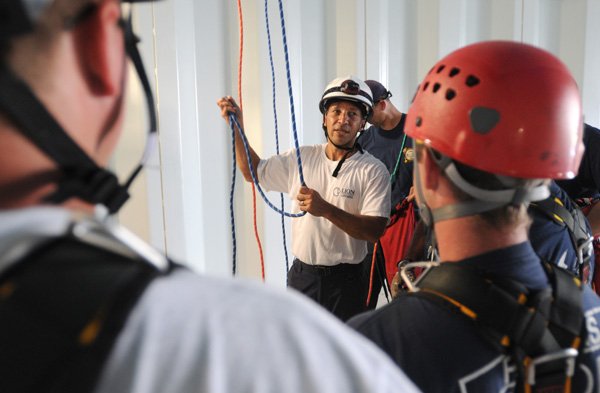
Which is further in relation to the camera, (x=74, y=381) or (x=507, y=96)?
(x=507, y=96)

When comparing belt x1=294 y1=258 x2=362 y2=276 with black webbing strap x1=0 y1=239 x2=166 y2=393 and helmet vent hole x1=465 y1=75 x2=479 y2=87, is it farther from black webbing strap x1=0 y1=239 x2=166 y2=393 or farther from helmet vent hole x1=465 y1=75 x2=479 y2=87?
black webbing strap x1=0 y1=239 x2=166 y2=393

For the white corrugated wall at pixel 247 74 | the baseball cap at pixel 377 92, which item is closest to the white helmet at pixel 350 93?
the baseball cap at pixel 377 92

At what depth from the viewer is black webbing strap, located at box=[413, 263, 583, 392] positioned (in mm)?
809

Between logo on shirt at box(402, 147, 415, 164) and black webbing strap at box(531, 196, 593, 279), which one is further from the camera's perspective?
logo on shirt at box(402, 147, 415, 164)

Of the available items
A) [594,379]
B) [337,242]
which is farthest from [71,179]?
[337,242]

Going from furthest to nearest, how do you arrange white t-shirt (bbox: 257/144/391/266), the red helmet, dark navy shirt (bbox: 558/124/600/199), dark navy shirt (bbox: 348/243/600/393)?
white t-shirt (bbox: 257/144/391/266), dark navy shirt (bbox: 558/124/600/199), the red helmet, dark navy shirt (bbox: 348/243/600/393)

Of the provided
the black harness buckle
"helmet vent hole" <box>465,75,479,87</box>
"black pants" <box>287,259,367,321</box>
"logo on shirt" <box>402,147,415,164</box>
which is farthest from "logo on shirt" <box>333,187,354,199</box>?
the black harness buckle

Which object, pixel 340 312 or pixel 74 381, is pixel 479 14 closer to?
pixel 340 312

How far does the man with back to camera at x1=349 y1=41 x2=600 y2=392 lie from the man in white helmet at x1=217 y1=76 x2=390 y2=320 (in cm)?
119

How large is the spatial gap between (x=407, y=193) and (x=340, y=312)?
803mm

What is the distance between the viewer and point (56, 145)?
39 centimetres

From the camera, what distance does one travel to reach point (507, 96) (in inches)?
35.2

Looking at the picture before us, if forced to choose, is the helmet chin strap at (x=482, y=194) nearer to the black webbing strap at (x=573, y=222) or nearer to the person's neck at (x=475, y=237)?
the person's neck at (x=475, y=237)

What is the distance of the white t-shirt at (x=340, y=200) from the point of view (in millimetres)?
2244
